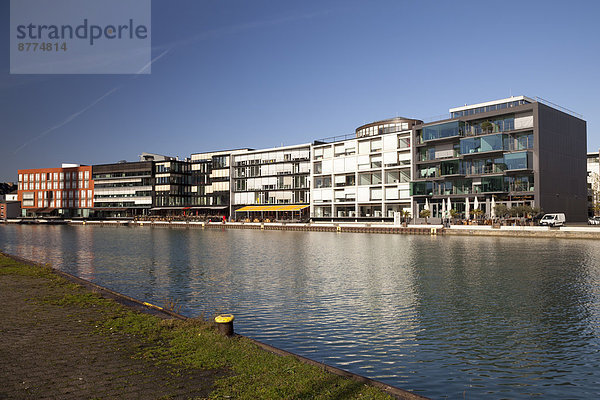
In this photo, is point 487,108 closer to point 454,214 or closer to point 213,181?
point 454,214

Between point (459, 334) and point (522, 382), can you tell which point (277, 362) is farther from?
point (459, 334)

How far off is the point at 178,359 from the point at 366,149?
101 meters

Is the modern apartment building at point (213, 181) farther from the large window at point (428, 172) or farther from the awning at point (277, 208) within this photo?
the large window at point (428, 172)

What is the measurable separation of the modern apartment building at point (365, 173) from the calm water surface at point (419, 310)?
209ft

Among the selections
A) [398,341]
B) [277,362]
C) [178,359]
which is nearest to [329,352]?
[398,341]

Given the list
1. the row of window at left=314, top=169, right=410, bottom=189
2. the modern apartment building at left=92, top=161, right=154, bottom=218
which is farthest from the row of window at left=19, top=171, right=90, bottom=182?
the row of window at left=314, top=169, right=410, bottom=189

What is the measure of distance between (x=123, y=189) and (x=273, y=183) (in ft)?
200

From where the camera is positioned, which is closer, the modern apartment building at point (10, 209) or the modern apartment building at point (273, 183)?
the modern apartment building at point (273, 183)

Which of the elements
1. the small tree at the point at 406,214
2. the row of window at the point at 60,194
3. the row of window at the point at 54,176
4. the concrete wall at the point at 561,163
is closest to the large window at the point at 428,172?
the small tree at the point at 406,214

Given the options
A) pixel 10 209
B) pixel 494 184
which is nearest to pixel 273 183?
pixel 494 184

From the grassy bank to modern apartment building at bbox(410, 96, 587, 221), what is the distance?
2773 inches

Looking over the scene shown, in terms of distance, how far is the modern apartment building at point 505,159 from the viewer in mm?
76000

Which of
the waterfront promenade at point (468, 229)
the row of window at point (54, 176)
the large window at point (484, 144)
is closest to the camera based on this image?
the waterfront promenade at point (468, 229)

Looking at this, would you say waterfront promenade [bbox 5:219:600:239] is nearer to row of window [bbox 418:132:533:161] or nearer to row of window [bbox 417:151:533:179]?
row of window [bbox 417:151:533:179]
